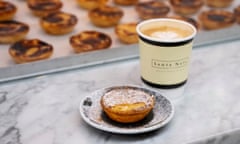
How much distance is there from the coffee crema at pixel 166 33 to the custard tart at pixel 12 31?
39 centimetres

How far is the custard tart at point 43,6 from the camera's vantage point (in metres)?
1.11

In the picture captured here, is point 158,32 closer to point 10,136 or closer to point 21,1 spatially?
point 10,136

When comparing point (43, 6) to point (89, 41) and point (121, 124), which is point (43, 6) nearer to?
point (89, 41)

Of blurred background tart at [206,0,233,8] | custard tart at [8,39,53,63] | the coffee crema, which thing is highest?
the coffee crema

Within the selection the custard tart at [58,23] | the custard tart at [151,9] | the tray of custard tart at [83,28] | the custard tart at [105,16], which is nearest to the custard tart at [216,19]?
the tray of custard tart at [83,28]

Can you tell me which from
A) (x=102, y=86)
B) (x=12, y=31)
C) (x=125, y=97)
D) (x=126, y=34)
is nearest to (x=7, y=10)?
(x=12, y=31)

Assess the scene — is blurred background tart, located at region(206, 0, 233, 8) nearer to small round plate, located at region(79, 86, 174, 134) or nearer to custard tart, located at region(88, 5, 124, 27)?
custard tart, located at region(88, 5, 124, 27)

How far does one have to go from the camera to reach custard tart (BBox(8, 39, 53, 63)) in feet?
2.93

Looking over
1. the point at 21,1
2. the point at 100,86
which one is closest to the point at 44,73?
the point at 100,86

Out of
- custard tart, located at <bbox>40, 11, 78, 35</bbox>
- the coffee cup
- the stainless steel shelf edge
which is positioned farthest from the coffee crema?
custard tart, located at <bbox>40, 11, 78, 35</bbox>

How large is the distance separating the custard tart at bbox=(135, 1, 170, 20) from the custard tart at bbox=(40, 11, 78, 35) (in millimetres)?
180

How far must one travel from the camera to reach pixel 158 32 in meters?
0.72

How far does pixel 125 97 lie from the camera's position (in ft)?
2.16

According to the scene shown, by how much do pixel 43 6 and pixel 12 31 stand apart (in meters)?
0.16
